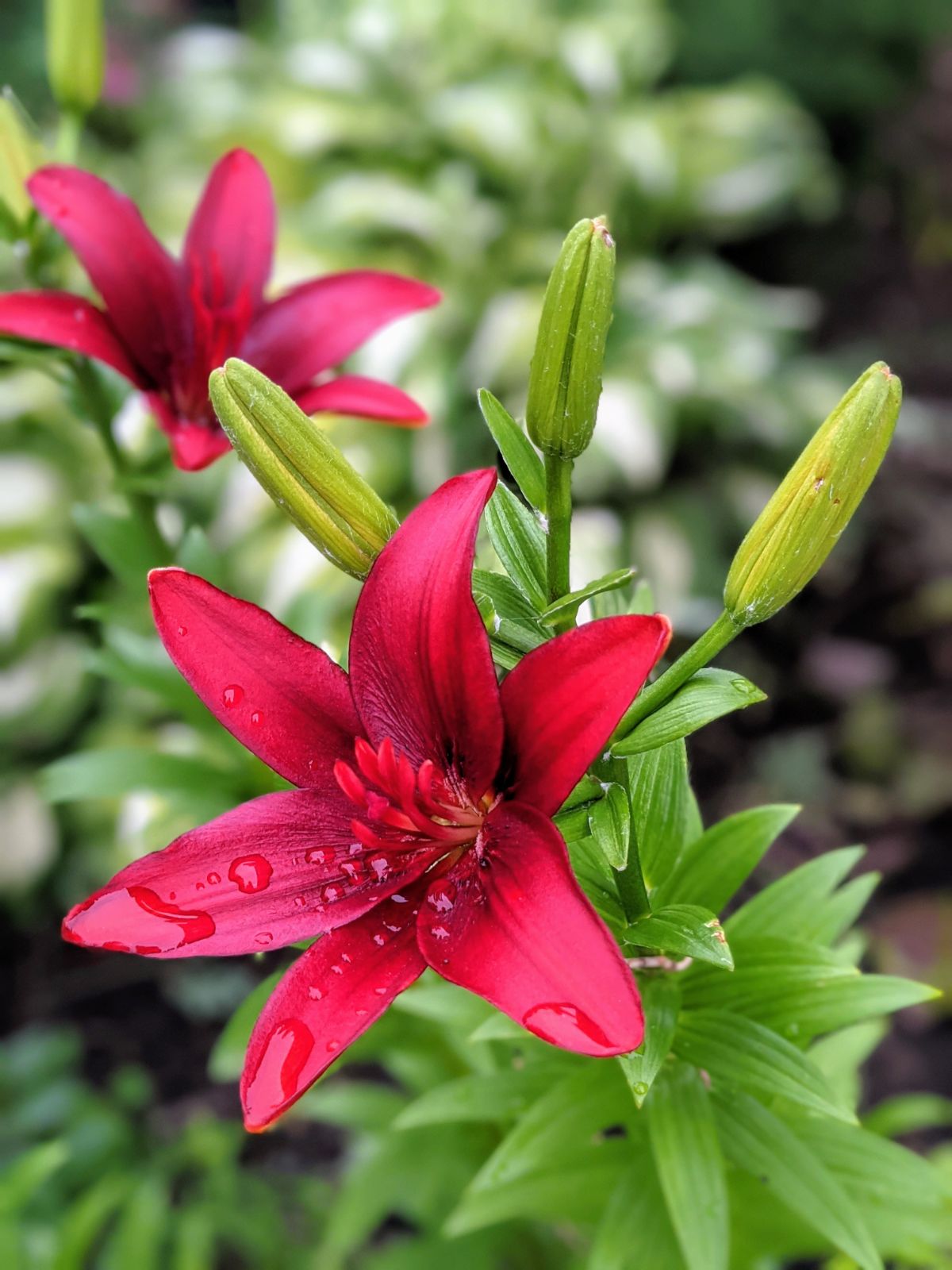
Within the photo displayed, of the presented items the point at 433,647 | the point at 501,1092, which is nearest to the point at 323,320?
the point at 433,647

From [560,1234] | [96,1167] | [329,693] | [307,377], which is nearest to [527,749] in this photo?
[329,693]

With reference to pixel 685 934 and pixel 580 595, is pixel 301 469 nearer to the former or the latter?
pixel 580 595

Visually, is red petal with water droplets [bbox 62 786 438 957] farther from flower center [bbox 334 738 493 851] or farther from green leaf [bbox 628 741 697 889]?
green leaf [bbox 628 741 697 889]

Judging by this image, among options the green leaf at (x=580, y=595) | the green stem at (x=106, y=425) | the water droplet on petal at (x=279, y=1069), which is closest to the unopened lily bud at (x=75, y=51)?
the green stem at (x=106, y=425)

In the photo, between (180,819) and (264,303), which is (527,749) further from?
(180,819)

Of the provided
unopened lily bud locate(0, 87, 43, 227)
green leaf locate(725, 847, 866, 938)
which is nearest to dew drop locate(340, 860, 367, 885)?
green leaf locate(725, 847, 866, 938)
